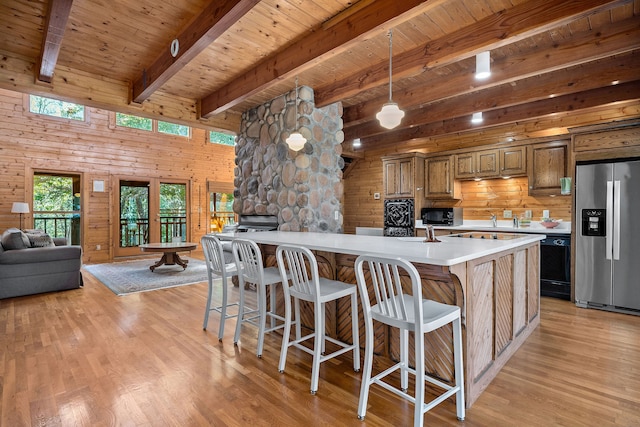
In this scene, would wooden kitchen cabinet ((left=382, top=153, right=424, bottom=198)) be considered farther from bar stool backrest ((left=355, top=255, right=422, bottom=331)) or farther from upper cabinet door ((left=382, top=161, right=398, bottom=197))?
bar stool backrest ((left=355, top=255, right=422, bottom=331))

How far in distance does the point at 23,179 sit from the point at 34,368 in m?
5.86

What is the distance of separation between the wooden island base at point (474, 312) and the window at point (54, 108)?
23.2 ft

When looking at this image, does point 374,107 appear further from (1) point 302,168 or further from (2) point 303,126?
(1) point 302,168

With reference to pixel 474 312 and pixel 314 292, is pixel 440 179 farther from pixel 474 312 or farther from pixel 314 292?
pixel 314 292

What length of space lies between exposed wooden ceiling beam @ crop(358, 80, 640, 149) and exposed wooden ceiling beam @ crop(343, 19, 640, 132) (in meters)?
1.47

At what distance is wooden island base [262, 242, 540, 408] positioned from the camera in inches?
77.9

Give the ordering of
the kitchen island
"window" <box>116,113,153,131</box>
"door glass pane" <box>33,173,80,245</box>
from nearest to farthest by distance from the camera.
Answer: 1. the kitchen island
2. "door glass pane" <box>33,173,80,245</box>
3. "window" <box>116,113,153,131</box>

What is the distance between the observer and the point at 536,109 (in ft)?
15.2

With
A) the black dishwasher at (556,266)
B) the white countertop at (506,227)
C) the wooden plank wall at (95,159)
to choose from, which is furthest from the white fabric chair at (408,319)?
the wooden plank wall at (95,159)

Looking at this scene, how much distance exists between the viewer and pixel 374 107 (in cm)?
471

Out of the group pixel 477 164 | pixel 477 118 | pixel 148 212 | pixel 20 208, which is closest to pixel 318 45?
pixel 477 118

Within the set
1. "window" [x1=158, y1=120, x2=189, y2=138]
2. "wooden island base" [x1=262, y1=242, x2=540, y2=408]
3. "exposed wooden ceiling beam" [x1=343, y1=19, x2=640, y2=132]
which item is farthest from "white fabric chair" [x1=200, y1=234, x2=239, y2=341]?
"window" [x1=158, y1=120, x2=189, y2=138]

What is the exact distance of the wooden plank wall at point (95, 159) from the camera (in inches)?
250

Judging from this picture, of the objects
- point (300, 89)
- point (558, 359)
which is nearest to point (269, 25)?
point (300, 89)
